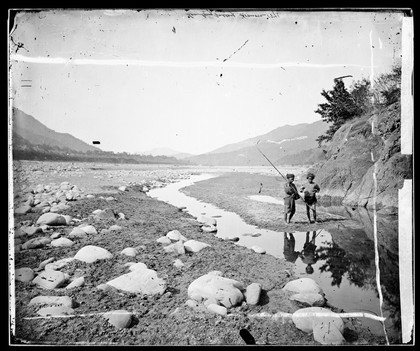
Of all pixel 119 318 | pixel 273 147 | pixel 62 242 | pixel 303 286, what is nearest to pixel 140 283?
pixel 119 318

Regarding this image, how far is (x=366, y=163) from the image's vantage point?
306 cm

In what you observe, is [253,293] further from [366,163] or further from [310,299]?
[366,163]

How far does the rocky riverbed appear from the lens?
232 cm

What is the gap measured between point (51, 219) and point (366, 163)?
3639mm

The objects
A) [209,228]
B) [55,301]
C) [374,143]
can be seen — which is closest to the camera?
[55,301]

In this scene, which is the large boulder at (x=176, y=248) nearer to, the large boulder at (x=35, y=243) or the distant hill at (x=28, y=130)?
the large boulder at (x=35, y=243)

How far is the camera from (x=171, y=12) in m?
2.67

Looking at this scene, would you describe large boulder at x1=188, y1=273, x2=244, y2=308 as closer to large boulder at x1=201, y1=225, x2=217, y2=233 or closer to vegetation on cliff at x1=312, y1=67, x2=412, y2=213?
large boulder at x1=201, y1=225, x2=217, y2=233

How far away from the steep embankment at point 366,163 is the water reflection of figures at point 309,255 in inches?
27.0

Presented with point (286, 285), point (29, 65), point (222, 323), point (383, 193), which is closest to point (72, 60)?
point (29, 65)

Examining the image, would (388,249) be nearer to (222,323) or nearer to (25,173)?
(222,323)

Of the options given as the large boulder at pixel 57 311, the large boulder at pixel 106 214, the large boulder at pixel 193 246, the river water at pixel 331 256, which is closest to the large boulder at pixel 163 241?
the large boulder at pixel 193 246

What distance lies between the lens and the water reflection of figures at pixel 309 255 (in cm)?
280

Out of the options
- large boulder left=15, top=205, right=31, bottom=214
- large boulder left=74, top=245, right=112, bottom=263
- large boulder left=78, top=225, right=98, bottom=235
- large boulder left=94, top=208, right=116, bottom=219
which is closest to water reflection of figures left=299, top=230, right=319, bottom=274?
large boulder left=74, top=245, right=112, bottom=263
